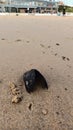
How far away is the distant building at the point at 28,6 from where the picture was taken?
6038cm

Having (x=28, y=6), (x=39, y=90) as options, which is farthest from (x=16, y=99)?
(x=28, y=6)

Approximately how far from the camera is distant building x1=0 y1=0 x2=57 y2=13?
60.4 m

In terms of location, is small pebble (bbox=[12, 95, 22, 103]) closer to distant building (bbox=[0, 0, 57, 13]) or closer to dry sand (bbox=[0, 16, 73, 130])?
dry sand (bbox=[0, 16, 73, 130])

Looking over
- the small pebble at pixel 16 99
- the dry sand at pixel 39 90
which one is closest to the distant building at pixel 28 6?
the dry sand at pixel 39 90

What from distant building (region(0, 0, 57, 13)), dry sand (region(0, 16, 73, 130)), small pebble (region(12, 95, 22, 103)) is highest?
small pebble (region(12, 95, 22, 103))

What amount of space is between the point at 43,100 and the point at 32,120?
2.08ft

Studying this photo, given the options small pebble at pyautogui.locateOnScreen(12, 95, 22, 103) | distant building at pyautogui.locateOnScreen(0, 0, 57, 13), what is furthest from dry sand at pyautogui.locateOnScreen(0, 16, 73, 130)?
distant building at pyautogui.locateOnScreen(0, 0, 57, 13)

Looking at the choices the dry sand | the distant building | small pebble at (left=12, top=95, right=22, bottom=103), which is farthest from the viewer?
the distant building

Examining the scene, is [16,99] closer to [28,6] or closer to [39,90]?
[39,90]

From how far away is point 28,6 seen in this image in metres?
61.3

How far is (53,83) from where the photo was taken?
18.7 ft

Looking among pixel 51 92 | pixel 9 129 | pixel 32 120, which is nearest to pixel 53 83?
pixel 51 92

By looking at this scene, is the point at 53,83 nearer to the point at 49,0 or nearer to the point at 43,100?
the point at 43,100

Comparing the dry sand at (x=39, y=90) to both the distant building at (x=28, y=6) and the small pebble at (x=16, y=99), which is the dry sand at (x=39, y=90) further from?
the distant building at (x=28, y=6)
